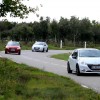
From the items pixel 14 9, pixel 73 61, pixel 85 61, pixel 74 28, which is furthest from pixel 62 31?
pixel 14 9

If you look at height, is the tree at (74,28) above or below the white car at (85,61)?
above

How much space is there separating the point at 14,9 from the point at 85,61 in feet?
19.4

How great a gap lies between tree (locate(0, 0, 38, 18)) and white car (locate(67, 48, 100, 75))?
16.4 feet

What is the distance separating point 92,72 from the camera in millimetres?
22672

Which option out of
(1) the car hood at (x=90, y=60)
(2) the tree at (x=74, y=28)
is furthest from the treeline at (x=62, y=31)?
(1) the car hood at (x=90, y=60)

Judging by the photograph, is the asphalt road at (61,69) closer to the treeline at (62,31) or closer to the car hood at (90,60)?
the car hood at (90,60)

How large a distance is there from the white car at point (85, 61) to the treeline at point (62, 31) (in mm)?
62269

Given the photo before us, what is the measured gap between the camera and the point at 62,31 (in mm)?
88000

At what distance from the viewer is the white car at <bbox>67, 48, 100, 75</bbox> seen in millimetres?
22547

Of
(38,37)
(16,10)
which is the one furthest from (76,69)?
(38,37)

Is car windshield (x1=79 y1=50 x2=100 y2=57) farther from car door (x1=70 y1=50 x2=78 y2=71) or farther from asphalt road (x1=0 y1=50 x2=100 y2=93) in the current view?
asphalt road (x1=0 y1=50 x2=100 y2=93)

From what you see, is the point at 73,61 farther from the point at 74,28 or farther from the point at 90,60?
the point at 74,28

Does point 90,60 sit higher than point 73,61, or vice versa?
point 90,60

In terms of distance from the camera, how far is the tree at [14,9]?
17759 mm
